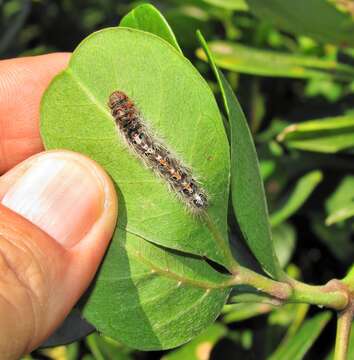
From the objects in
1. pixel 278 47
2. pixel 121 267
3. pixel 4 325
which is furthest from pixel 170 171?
pixel 278 47

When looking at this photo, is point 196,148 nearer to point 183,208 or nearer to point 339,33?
point 183,208

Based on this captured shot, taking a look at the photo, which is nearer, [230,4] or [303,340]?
[303,340]

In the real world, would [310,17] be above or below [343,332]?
above

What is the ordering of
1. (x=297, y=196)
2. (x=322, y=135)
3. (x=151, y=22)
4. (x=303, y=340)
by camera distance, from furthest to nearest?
(x=297, y=196) → (x=322, y=135) → (x=303, y=340) → (x=151, y=22)

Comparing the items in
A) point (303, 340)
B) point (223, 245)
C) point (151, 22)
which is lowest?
point (303, 340)

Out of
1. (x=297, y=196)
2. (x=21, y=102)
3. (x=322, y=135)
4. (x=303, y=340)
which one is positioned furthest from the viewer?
(x=21, y=102)

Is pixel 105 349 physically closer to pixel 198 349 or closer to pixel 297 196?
pixel 198 349

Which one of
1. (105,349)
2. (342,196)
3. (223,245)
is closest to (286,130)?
(342,196)

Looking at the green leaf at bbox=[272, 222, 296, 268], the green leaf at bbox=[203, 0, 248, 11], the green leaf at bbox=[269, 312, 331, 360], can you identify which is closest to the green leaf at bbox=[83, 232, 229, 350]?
the green leaf at bbox=[269, 312, 331, 360]
